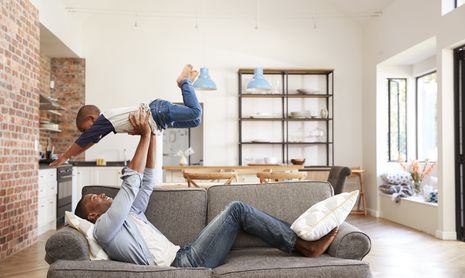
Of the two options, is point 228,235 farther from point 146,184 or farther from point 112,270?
point 112,270

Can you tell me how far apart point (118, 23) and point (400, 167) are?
5.66 metres

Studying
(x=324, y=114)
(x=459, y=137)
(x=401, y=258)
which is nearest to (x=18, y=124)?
(x=401, y=258)

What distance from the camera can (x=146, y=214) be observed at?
3.38m

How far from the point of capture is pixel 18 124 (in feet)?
18.5

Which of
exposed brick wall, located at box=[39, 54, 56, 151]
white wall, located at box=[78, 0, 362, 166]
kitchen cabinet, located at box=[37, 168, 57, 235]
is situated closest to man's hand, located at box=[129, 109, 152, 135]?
kitchen cabinet, located at box=[37, 168, 57, 235]

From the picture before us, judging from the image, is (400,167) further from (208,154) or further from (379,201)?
(208,154)

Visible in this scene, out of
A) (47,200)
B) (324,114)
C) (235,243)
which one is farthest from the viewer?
(324,114)

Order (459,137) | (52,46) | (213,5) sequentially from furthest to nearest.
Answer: (213,5)
(52,46)
(459,137)

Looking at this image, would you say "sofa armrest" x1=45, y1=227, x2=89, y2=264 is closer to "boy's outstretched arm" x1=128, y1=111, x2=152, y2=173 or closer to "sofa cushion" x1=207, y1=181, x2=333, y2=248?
"boy's outstretched arm" x1=128, y1=111, x2=152, y2=173

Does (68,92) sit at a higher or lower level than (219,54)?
lower

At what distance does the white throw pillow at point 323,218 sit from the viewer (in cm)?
305

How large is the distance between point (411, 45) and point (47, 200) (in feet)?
18.2

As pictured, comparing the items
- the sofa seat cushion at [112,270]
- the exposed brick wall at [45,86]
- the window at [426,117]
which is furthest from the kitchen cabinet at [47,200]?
the window at [426,117]

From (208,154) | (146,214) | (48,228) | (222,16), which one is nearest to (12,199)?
(48,228)
